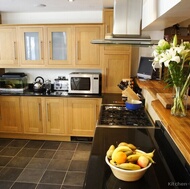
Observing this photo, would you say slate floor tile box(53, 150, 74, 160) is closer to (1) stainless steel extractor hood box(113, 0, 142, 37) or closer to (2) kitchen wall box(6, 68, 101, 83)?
(2) kitchen wall box(6, 68, 101, 83)

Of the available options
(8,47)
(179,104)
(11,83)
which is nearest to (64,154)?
(11,83)

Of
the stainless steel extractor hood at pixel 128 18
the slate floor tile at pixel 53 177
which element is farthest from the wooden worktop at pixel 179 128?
the slate floor tile at pixel 53 177

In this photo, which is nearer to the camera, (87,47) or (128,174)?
(128,174)

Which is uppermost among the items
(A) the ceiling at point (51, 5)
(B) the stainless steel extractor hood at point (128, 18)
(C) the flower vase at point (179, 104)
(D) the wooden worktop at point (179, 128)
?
(A) the ceiling at point (51, 5)

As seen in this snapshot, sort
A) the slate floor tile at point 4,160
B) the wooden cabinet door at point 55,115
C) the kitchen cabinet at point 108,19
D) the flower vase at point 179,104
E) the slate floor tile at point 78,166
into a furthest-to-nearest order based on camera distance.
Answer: the wooden cabinet door at point 55,115, the kitchen cabinet at point 108,19, the slate floor tile at point 4,160, the slate floor tile at point 78,166, the flower vase at point 179,104

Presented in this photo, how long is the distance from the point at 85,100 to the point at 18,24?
5.76ft

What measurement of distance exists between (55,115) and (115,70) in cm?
130

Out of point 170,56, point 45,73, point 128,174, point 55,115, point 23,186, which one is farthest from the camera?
point 45,73

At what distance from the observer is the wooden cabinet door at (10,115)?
141 inches

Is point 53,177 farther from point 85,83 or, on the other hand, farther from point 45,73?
point 45,73

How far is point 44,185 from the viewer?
8.07 feet

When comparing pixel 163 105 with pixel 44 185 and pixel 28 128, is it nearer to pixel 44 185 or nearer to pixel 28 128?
pixel 44 185

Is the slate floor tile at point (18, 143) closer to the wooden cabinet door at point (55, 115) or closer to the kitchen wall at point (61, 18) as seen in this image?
the wooden cabinet door at point (55, 115)

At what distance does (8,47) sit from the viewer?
3625 millimetres
